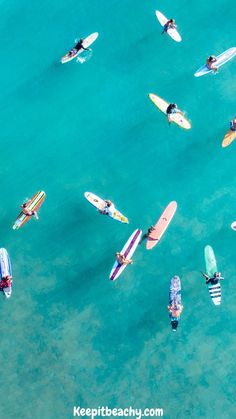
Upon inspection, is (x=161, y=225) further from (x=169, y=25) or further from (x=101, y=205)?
(x=169, y=25)

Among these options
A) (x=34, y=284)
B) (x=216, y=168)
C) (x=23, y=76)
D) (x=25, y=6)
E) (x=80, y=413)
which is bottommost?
(x=80, y=413)

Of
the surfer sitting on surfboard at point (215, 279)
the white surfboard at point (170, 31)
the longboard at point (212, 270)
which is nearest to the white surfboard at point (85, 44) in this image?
the white surfboard at point (170, 31)

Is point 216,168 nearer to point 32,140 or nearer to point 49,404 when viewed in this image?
point 32,140

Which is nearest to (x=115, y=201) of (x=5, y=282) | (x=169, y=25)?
(x=5, y=282)

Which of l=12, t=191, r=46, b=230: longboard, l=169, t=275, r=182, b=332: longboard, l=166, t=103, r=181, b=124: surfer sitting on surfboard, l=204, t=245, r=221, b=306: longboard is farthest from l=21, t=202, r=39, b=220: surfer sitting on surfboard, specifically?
l=204, t=245, r=221, b=306: longboard

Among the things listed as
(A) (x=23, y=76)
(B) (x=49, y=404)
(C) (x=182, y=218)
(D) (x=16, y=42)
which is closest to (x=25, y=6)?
(D) (x=16, y=42)

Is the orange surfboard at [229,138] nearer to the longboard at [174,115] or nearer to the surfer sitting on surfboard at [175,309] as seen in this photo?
the longboard at [174,115]

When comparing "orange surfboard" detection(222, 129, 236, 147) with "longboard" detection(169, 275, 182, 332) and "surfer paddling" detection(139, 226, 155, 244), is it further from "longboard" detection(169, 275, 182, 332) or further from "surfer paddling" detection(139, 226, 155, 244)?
"longboard" detection(169, 275, 182, 332)
